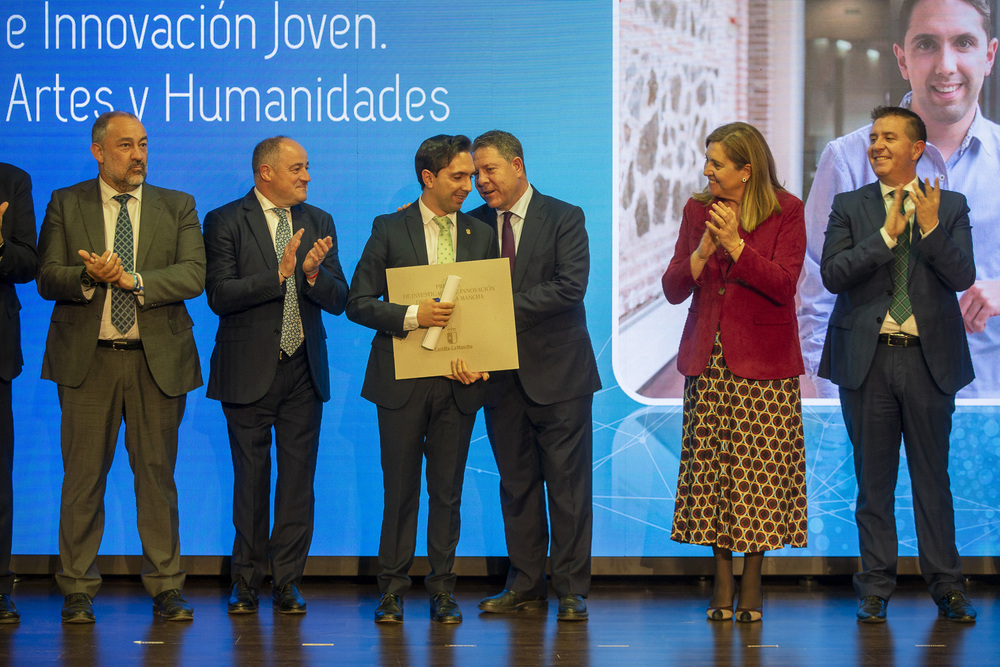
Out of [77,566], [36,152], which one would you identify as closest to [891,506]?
[77,566]

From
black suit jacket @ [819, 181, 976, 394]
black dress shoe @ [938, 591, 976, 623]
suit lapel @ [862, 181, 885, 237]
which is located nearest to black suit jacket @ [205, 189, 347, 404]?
black suit jacket @ [819, 181, 976, 394]

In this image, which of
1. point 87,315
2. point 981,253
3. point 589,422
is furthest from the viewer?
point 981,253

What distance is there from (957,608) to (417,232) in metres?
2.55

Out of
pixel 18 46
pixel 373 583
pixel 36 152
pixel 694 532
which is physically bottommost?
pixel 373 583

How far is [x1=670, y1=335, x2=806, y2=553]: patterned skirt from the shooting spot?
389 centimetres

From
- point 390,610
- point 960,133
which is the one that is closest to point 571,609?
point 390,610

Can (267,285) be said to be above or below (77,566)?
above

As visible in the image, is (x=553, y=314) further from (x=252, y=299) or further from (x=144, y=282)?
(x=144, y=282)

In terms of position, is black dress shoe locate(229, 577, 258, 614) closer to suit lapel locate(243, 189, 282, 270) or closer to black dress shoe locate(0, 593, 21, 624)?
black dress shoe locate(0, 593, 21, 624)

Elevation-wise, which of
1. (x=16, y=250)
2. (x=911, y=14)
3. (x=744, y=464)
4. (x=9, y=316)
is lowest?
(x=744, y=464)

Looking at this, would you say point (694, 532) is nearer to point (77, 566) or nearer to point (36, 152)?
point (77, 566)

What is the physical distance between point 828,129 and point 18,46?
386cm

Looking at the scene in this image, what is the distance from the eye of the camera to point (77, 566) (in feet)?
12.8

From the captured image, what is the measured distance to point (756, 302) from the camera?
392 cm
